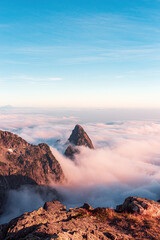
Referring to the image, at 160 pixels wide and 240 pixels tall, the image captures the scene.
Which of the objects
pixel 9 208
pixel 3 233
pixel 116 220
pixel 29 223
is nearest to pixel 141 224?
pixel 116 220

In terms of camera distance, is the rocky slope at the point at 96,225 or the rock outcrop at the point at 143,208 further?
the rock outcrop at the point at 143,208

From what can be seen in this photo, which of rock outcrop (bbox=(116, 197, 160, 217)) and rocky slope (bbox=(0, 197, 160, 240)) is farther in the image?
rock outcrop (bbox=(116, 197, 160, 217))

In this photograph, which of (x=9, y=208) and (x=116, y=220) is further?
(x=9, y=208)

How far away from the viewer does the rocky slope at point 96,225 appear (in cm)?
1588

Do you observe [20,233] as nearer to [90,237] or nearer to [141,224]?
[90,237]

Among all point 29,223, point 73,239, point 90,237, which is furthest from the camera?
point 29,223

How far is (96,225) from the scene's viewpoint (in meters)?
20.1

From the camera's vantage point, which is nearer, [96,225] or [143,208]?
[96,225]

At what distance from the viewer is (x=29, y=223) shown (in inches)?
798

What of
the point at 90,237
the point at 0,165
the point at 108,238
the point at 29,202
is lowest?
the point at 29,202

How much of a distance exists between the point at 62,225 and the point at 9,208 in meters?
207

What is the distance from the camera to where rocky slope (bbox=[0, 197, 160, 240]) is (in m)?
15.9

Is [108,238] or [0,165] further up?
[108,238]

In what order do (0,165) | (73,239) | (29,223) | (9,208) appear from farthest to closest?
1. (0,165)
2. (9,208)
3. (29,223)
4. (73,239)
